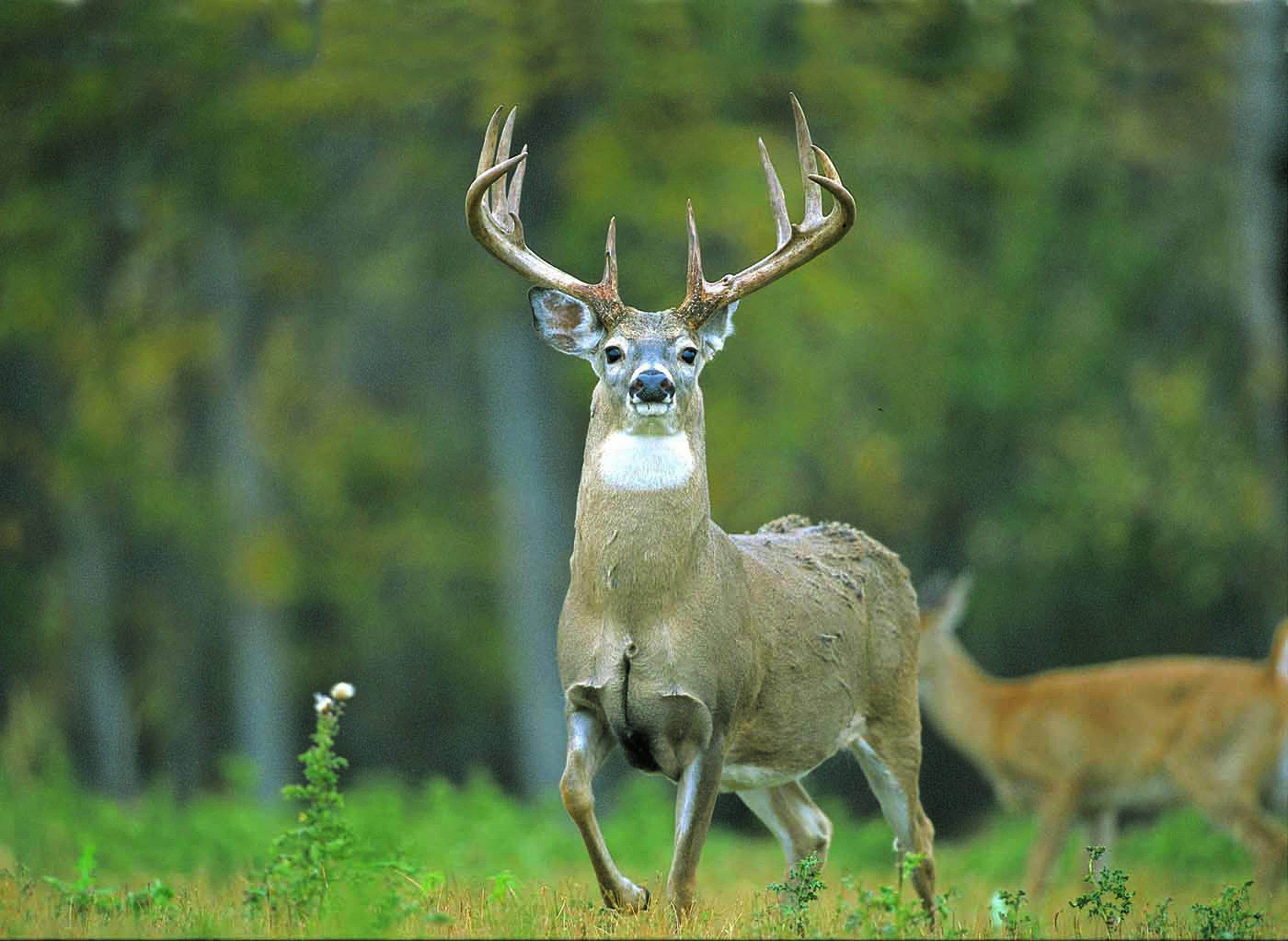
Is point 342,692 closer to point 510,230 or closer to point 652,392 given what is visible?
point 652,392

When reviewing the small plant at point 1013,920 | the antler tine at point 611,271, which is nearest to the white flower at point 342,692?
the antler tine at point 611,271

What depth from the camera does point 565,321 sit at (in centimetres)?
679

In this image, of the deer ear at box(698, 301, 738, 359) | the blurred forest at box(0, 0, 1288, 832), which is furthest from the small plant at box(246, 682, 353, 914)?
the blurred forest at box(0, 0, 1288, 832)

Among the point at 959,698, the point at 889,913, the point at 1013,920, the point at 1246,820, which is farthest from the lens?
the point at 959,698

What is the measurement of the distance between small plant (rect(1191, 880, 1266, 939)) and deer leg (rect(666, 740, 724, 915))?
1.54 metres

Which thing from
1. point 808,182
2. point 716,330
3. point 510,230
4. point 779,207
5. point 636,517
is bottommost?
point 636,517

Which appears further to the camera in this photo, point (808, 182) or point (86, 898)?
point (808, 182)

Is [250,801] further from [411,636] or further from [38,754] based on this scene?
[411,636]

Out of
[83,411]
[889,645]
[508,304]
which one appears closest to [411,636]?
[83,411]

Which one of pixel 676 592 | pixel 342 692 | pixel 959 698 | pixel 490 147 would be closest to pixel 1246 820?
pixel 959 698

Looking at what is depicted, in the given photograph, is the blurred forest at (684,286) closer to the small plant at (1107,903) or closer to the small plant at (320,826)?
the small plant at (320,826)

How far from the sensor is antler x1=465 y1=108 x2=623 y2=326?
22.0 feet

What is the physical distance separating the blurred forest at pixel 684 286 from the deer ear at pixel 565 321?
21.8 ft

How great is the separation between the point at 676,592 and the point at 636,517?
0.27 metres
